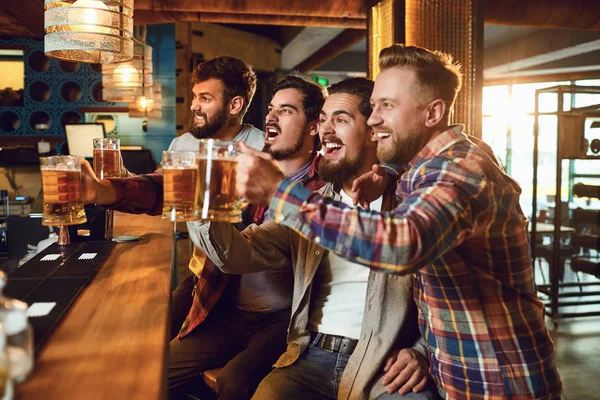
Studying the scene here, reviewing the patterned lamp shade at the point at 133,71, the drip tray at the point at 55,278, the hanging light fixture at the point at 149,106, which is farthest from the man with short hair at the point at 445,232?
the hanging light fixture at the point at 149,106

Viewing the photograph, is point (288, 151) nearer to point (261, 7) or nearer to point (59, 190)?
point (59, 190)

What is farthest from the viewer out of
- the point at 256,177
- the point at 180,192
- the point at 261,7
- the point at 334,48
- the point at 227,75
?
the point at 334,48

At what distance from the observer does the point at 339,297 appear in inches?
77.9

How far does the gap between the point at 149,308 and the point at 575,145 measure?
14.8 ft

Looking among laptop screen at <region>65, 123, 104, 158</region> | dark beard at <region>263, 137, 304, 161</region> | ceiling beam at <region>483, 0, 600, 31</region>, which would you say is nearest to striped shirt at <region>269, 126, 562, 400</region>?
dark beard at <region>263, 137, 304, 161</region>

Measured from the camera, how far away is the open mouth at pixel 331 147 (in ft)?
7.27

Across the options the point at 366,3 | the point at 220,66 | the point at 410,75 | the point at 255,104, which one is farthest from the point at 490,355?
the point at 255,104

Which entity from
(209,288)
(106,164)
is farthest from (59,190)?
(209,288)

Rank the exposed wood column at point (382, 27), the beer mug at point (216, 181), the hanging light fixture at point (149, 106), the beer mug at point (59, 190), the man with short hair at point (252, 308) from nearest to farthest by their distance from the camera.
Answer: the beer mug at point (216, 181) < the beer mug at point (59, 190) < the man with short hair at point (252, 308) < the exposed wood column at point (382, 27) < the hanging light fixture at point (149, 106)

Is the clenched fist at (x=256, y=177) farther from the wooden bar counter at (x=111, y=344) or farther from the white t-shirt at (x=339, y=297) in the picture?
the white t-shirt at (x=339, y=297)

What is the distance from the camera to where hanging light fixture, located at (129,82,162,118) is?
6.38 metres

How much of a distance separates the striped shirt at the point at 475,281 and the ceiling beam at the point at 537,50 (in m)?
6.69

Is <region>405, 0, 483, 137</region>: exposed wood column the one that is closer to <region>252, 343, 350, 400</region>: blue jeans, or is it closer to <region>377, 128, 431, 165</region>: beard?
<region>377, 128, 431, 165</region>: beard

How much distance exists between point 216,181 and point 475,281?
2.56 ft
